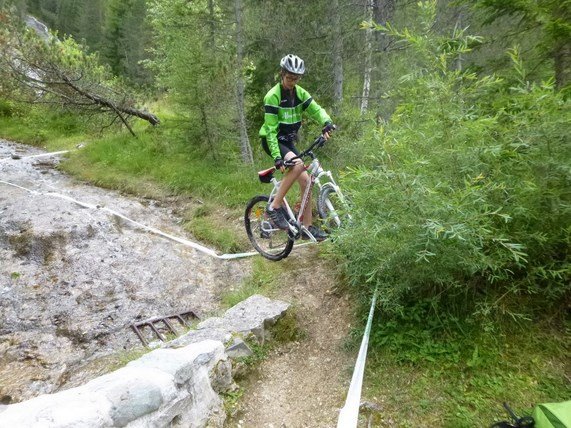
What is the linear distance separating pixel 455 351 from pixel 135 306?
14.6 feet

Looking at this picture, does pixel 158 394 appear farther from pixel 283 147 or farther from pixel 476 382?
pixel 283 147

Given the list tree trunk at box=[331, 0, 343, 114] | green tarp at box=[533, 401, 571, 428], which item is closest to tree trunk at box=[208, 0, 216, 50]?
→ tree trunk at box=[331, 0, 343, 114]

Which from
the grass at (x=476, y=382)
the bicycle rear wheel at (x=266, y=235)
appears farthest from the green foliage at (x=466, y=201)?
the bicycle rear wheel at (x=266, y=235)

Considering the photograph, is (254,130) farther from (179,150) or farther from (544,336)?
(544,336)

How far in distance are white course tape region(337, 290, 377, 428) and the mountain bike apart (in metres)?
1.17

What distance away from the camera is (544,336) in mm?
3508

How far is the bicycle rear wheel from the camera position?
6.41 metres

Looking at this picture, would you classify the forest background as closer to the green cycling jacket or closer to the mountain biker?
the mountain biker

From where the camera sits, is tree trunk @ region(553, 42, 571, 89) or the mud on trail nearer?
the mud on trail

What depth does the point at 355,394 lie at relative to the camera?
3221 millimetres

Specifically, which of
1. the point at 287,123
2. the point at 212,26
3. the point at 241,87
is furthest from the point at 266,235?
the point at 212,26

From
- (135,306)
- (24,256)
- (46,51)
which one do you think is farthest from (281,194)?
(46,51)

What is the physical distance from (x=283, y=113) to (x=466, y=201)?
10.3 feet

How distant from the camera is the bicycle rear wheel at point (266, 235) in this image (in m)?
6.41
